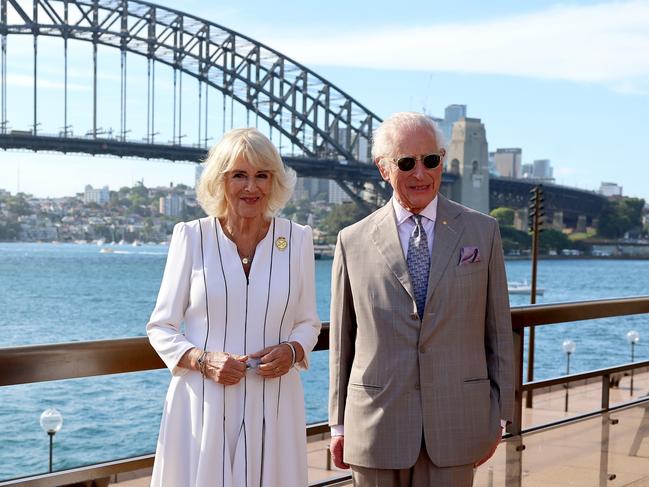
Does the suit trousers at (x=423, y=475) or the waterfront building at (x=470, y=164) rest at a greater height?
the waterfront building at (x=470, y=164)

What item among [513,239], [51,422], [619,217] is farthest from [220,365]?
[619,217]

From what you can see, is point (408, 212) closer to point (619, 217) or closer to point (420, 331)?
point (420, 331)

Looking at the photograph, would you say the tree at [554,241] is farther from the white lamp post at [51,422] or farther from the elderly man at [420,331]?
the elderly man at [420,331]

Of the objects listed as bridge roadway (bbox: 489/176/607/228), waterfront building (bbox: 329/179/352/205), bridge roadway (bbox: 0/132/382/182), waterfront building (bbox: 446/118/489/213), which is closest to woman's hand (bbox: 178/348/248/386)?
bridge roadway (bbox: 0/132/382/182)

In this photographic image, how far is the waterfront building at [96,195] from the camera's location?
5700 centimetres

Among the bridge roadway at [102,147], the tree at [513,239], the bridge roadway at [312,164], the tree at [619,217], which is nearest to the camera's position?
the bridge roadway at [102,147]

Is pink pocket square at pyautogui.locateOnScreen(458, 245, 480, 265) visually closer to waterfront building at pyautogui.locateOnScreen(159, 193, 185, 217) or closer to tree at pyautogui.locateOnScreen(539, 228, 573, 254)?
waterfront building at pyautogui.locateOnScreen(159, 193, 185, 217)

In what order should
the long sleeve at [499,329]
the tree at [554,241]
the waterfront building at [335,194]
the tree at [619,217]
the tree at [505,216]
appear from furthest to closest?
the tree at [554,241] < the tree at [619,217] < the tree at [505,216] < the waterfront building at [335,194] < the long sleeve at [499,329]

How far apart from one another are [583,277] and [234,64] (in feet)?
95.3

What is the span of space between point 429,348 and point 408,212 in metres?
0.27

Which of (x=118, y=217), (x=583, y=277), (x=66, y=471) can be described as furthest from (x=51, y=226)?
(x=66, y=471)

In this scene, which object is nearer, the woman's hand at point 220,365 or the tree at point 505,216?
the woman's hand at point 220,365

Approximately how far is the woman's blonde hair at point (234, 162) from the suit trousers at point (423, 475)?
544 mm

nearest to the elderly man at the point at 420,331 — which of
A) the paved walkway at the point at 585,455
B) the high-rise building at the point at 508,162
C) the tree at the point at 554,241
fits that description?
the paved walkway at the point at 585,455
